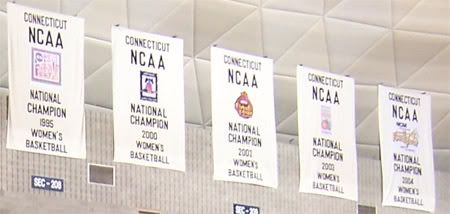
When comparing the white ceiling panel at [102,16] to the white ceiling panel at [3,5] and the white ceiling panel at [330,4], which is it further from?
the white ceiling panel at [330,4]

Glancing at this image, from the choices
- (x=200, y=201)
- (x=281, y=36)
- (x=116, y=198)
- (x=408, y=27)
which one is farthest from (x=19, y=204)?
(x=408, y=27)

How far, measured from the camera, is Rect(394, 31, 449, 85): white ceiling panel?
32000mm

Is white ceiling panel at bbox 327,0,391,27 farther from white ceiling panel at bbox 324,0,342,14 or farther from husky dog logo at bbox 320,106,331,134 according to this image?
husky dog logo at bbox 320,106,331,134

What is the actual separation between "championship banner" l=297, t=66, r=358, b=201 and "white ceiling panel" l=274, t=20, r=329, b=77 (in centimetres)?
491

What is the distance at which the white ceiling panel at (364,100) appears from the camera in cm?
3250

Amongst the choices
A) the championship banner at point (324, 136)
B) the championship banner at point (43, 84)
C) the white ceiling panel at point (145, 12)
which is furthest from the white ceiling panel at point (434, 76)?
the championship banner at point (43, 84)

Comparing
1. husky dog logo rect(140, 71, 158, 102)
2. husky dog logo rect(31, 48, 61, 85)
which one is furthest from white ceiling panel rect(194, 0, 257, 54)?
husky dog logo rect(31, 48, 61, 85)

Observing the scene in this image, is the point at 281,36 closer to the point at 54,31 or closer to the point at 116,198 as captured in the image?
the point at 116,198

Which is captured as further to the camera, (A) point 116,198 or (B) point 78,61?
(A) point 116,198

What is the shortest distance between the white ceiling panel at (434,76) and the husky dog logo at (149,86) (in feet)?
36.7

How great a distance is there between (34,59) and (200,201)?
8727 mm

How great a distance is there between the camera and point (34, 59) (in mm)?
22344

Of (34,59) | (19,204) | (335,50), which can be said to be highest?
(335,50)

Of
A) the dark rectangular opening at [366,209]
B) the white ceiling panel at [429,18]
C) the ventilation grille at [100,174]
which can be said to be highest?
the white ceiling panel at [429,18]
